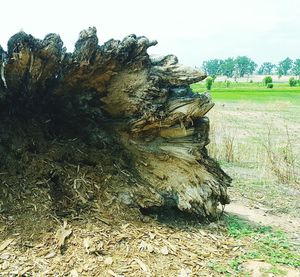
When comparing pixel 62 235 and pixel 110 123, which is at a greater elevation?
pixel 110 123

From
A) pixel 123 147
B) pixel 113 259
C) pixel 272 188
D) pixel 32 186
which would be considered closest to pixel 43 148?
pixel 32 186

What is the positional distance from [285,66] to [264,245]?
15310cm

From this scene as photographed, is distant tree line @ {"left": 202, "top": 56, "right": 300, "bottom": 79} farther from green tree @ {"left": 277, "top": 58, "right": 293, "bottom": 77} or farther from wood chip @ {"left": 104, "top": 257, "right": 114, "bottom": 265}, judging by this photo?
wood chip @ {"left": 104, "top": 257, "right": 114, "bottom": 265}

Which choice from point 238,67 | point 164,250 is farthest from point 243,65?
point 164,250

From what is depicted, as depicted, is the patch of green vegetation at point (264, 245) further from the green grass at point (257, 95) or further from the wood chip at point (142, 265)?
the green grass at point (257, 95)

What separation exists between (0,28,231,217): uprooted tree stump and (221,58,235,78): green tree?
139 meters

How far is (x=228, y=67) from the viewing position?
140m

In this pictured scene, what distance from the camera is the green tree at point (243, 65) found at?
144 meters

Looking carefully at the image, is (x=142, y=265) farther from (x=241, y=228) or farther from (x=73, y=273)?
(x=241, y=228)

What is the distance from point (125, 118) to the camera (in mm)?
4867

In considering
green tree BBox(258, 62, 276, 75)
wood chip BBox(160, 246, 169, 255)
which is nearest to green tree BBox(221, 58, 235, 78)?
green tree BBox(258, 62, 276, 75)

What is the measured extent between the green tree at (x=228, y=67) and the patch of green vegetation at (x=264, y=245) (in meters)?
139

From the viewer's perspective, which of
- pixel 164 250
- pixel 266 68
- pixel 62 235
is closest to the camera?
pixel 62 235

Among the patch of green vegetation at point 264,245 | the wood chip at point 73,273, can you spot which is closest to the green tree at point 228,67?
the patch of green vegetation at point 264,245
